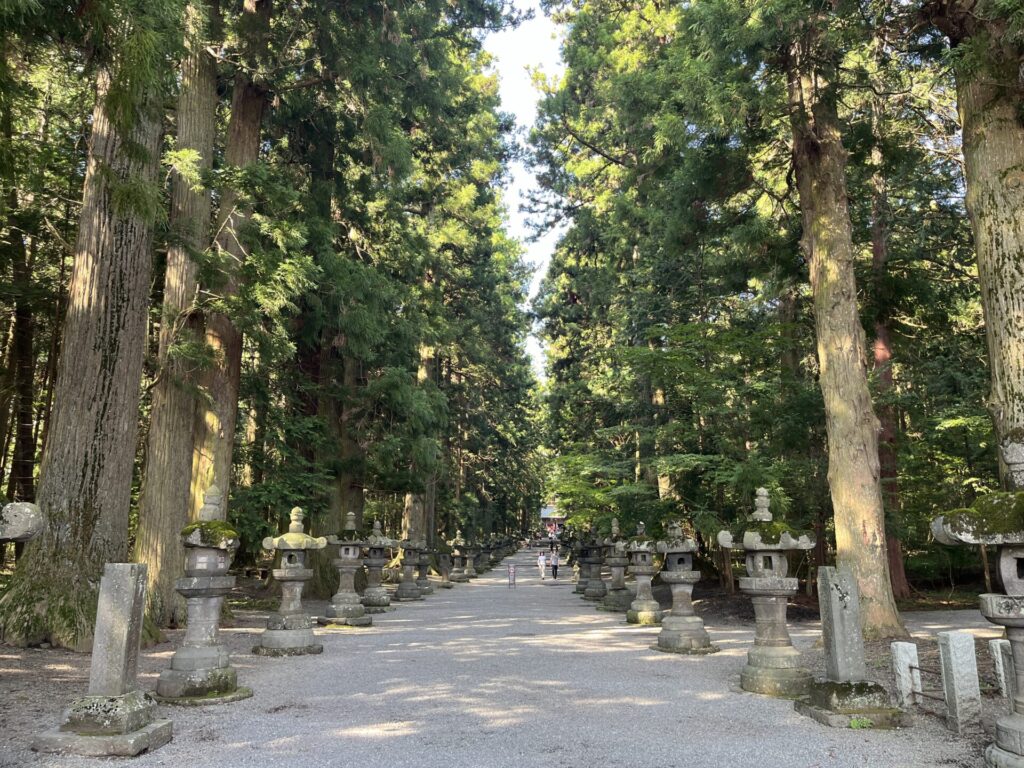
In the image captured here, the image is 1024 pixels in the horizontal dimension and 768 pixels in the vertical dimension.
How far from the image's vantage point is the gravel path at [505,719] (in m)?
4.35

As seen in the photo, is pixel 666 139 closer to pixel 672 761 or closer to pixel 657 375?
pixel 657 375

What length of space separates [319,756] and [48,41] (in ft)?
21.5

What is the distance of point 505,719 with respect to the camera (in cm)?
534

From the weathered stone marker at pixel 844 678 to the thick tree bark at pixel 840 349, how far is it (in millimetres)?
3631

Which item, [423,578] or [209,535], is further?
[423,578]

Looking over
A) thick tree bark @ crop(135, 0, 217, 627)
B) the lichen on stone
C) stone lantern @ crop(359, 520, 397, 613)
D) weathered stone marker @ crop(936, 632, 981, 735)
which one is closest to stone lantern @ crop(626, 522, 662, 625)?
stone lantern @ crop(359, 520, 397, 613)

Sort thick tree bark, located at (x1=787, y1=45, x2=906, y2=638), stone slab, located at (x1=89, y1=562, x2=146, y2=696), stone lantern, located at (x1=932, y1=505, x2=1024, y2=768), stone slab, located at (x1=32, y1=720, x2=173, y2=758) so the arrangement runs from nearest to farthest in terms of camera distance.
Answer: stone lantern, located at (x1=932, y1=505, x2=1024, y2=768)
stone slab, located at (x1=32, y1=720, x2=173, y2=758)
stone slab, located at (x1=89, y1=562, x2=146, y2=696)
thick tree bark, located at (x1=787, y1=45, x2=906, y2=638)

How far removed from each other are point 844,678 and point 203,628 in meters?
5.69

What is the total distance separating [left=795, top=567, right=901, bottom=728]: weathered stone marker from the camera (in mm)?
5145

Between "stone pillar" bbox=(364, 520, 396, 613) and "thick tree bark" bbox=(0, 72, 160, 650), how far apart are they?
6.40m

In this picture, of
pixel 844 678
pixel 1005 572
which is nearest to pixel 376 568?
pixel 844 678

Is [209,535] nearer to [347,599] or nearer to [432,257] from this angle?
[347,599]

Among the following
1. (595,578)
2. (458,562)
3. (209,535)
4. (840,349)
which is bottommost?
(458,562)

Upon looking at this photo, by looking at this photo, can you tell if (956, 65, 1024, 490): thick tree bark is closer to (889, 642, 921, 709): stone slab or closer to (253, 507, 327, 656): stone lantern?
(889, 642, 921, 709): stone slab
